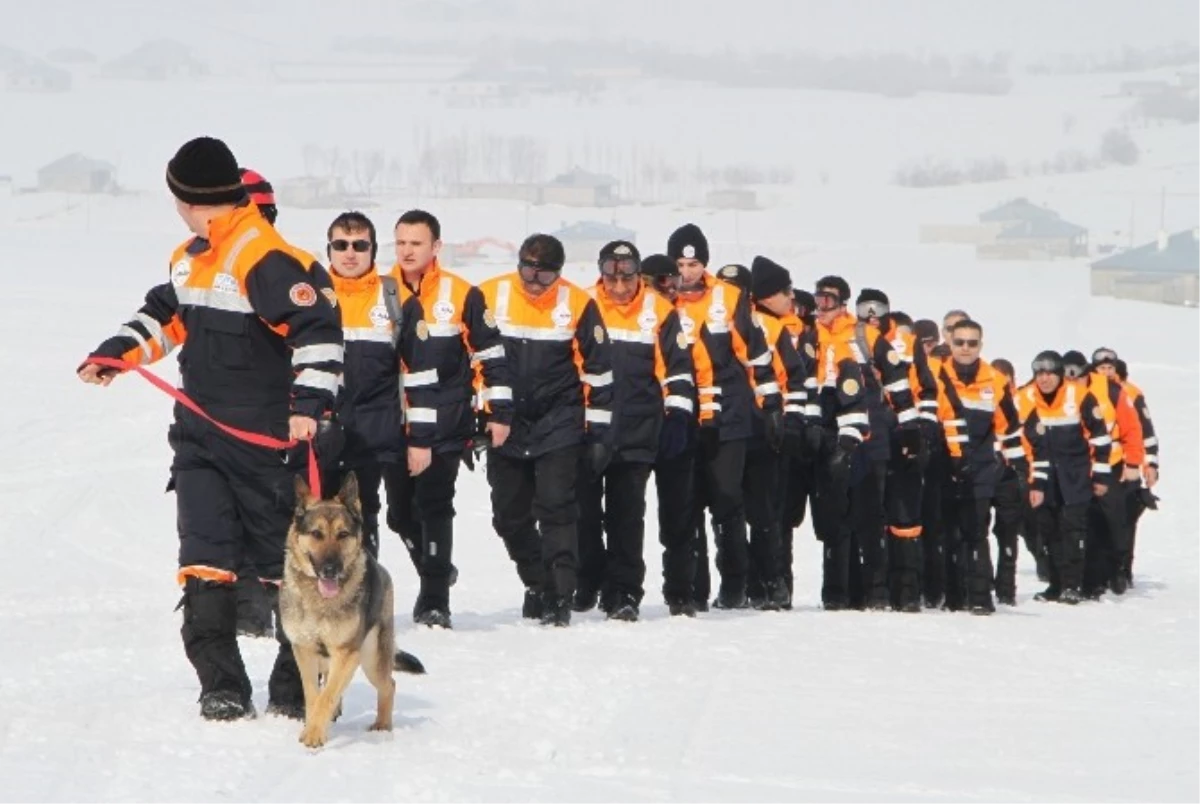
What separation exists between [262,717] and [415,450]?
285 cm

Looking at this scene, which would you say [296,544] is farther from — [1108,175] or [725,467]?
[1108,175]

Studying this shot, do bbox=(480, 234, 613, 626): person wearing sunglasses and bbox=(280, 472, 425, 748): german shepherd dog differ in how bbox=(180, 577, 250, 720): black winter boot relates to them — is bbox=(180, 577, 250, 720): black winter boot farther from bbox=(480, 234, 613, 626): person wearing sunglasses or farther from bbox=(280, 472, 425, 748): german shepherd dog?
bbox=(480, 234, 613, 626): person wearing sunglasses

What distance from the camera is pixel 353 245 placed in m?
9.80

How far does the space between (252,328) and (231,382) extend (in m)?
0.20

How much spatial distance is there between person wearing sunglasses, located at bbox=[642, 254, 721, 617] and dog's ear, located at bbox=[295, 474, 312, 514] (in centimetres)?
521

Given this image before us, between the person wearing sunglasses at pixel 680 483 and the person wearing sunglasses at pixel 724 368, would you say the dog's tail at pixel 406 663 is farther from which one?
the person wearing sunglasses at pixel 724 368

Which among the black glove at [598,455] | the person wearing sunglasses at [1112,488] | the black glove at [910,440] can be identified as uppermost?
the black glove at [598,455]

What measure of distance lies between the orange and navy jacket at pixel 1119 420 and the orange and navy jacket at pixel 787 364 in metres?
4.78

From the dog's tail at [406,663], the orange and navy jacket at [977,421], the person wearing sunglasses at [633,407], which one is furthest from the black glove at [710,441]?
the dog's tail at [406,663]

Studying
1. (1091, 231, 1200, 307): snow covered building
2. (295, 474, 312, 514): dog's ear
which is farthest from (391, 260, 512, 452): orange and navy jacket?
(1091, 231, 1200, 307): snow covered building

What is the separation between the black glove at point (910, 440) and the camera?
14.2 meters

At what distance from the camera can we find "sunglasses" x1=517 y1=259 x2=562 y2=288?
35.5 feet

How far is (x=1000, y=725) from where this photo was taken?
27.2ft

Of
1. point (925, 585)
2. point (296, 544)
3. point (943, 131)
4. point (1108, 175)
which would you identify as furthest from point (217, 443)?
point (943, 131)
